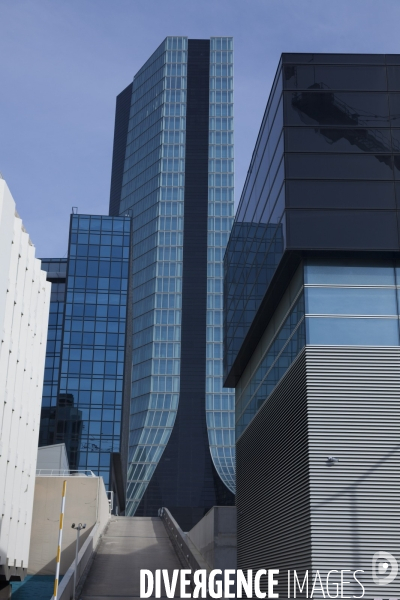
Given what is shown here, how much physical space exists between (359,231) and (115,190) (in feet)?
432

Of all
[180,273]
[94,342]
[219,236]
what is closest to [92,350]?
[94,342]

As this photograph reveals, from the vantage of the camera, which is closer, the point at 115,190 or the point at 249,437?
the point at 249,437

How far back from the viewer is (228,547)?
36.3 metres

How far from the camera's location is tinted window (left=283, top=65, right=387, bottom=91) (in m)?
27.7

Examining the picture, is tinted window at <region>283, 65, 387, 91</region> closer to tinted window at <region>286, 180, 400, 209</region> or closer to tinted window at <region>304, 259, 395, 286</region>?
tinted window at <region>286, 180, 400, 209</region>

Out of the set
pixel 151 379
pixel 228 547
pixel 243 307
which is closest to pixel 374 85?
pixel 243 307

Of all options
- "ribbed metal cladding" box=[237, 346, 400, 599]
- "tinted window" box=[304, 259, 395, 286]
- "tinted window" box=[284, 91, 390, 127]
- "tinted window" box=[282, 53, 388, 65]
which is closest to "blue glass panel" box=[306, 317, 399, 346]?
"ribbed metal cladding" box=[237, 346, 400, 599]

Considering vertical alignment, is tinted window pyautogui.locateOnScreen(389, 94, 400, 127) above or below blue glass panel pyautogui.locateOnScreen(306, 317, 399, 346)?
above

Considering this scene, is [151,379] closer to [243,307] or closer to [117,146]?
[117,146]

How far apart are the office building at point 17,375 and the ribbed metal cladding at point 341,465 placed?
11199 mm

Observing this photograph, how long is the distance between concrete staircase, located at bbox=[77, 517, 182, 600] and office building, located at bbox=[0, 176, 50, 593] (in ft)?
12.1

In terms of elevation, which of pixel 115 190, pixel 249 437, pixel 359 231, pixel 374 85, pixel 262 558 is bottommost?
pixel 262 558

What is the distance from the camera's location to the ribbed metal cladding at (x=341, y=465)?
22.9 meters

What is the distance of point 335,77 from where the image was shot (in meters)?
27.8
